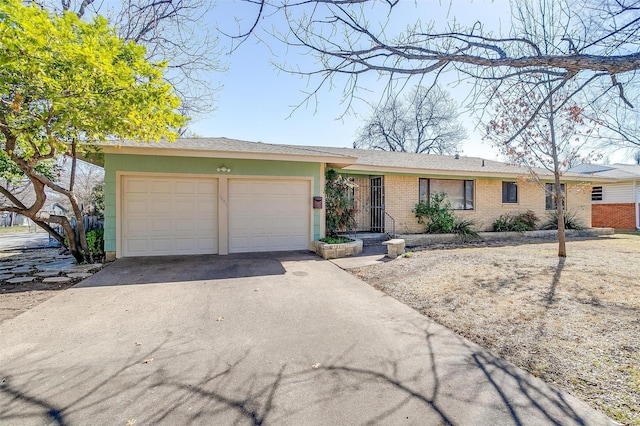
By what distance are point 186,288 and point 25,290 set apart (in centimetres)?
268

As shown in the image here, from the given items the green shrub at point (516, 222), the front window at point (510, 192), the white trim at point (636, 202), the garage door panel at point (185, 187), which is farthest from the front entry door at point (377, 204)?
the white trim at point (636, 202)

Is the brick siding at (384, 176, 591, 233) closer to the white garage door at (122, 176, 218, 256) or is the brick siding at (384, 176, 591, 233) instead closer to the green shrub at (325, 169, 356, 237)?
the green shrub at (325, 169, 356, 237)

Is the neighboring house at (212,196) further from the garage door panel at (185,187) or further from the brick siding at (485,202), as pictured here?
the brick siding at (485,202)

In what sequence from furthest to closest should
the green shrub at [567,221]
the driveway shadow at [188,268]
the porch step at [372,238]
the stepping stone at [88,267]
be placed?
1. the green shrub at [567,221]
2. the porch step at [372,238]
3. the stepping stone at [88,267]
4. the driveway shadow at [188,268]

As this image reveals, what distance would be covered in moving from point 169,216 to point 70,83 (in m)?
4.01

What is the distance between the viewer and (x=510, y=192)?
43.7 feet

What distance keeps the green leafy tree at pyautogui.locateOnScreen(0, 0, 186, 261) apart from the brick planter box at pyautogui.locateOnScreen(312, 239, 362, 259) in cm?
466

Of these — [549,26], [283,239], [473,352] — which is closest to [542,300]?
[473,352]

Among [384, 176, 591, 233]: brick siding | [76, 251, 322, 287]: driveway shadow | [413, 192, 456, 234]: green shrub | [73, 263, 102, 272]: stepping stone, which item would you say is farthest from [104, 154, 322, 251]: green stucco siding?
[413, 192, 456, 234]: green shrub

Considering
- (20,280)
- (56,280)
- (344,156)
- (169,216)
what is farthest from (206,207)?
(344,156)

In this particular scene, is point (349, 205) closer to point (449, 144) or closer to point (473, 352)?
point (473, 352)

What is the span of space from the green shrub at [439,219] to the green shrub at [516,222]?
5.65 feet

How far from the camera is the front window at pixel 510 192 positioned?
519 inches

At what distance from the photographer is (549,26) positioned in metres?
4.24
